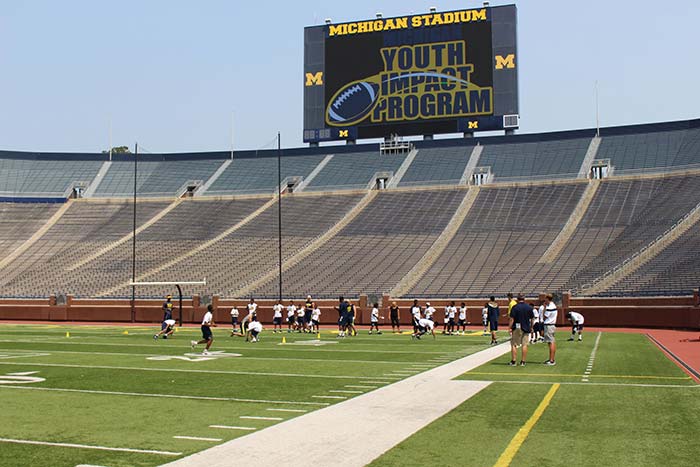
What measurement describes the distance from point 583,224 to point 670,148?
12.2 metres

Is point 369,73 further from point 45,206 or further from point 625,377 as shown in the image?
point 625,377

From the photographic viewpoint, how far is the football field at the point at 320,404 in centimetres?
891

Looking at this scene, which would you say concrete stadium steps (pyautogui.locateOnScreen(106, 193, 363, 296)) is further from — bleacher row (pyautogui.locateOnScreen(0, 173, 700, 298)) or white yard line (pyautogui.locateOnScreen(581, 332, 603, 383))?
white yard line (pyautogui.locateOnScreen(581, 332, 603, 383))

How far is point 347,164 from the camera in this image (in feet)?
235

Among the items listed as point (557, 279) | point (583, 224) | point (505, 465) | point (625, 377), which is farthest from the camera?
point (583, 224)

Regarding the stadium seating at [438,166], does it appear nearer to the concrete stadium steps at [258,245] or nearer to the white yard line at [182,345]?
the concrete stadium steps at [258,245]

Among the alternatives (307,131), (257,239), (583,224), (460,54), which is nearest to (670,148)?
(583,224)

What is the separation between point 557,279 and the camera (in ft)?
159

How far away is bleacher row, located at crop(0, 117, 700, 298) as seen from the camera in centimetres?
5122

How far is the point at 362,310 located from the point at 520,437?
35.3 meters

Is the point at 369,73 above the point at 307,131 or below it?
above

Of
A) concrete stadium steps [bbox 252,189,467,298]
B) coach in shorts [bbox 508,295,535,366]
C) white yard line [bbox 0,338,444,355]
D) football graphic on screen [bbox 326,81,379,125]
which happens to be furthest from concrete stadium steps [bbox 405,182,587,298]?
coach in shorts [bbox 508,295,535,366]

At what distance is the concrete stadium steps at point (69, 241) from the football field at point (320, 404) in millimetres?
35741

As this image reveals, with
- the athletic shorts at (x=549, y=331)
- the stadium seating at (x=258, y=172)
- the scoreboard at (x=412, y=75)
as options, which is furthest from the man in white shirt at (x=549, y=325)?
the stadium seating at (x=258, y=172)
